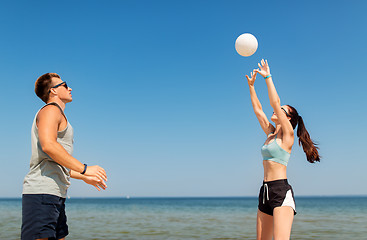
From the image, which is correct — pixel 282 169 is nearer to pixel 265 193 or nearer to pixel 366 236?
pixel 265 193

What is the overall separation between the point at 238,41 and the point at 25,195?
424cm

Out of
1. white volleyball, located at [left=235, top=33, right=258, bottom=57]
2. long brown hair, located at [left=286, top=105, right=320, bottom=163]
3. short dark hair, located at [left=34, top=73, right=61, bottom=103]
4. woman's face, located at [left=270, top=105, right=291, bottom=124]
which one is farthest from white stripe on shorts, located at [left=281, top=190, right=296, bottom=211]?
short dark hair, located at [left=34, top=73, right=61, bottom=103]

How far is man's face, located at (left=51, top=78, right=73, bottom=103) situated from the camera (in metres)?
3.18

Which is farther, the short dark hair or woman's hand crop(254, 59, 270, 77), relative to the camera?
woman's hand crop(254, 59, 270, 77)

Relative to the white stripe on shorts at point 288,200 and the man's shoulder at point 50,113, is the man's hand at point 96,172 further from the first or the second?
the white stripe on shorts at point 288,200

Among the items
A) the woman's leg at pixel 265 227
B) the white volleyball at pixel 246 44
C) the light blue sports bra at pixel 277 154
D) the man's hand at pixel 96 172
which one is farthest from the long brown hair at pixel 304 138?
the man's hand at pixel 96 172

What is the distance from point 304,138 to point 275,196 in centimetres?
98

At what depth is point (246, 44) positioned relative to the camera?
18.8 ft

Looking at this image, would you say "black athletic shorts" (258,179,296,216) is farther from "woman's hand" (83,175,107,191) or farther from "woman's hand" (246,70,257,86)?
"woman's hand" (83,175,107,191)

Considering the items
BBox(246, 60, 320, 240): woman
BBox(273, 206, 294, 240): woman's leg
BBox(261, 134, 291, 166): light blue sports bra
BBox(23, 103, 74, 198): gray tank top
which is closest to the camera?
BBox(23, 103, 74, 198): gray tank top

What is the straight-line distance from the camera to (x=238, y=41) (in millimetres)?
5848

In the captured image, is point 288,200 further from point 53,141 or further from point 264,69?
point 53,141

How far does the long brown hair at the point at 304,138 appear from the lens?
186 inches

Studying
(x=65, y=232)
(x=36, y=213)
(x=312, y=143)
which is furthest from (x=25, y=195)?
(x=312, y=143)
